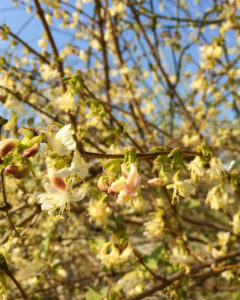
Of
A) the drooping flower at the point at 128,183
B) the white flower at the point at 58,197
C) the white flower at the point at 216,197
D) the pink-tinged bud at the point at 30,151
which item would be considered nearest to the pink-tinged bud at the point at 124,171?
the drooping flower at the point at 128,183

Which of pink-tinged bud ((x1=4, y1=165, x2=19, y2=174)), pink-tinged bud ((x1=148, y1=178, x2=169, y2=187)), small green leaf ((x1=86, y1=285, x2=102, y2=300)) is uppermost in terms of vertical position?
pink-tinged bud ((x1=4, y1=165, x2=19, y2=174))

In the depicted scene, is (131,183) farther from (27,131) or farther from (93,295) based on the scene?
(93,295)

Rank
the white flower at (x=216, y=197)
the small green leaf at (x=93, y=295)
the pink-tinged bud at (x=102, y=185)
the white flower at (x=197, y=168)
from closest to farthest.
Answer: the pink-tinged bud at (x=102, y=185) → the white flower at (x=197, y=168) → the white flower at (x=216, y=197) → the small green leaf at (x=93, y=295)

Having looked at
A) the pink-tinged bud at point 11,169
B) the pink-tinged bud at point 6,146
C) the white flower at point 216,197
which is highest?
the pink-tinged bud at point 6,146

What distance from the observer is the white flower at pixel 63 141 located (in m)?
0.68

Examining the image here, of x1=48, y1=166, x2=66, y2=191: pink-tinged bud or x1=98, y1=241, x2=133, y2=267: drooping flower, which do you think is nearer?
x1=48, y1=166, x2=66, y2=191: pink-tinged bud

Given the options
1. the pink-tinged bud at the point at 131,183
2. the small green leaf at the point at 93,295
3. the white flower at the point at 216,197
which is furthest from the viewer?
the small green leaf at the point at 93,295

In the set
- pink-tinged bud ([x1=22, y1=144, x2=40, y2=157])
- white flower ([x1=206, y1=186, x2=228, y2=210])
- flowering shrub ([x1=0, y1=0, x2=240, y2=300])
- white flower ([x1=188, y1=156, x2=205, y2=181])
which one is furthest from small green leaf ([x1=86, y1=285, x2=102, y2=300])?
pink-tinged bud ([x1=22, y1=144, x2=40, y2=157])

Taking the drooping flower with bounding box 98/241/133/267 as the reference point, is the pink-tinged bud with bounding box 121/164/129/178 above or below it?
above

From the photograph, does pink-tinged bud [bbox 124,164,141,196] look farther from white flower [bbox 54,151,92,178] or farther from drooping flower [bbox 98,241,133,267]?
drooping flower [bbox 98,241,133,267]

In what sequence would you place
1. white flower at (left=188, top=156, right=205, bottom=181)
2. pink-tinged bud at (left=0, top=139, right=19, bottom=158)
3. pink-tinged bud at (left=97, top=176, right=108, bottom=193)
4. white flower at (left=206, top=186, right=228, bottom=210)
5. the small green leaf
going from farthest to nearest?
1. the small green leaf
2. white flower at (left=206, top=186, right=228, bottom=210)
3. white flower at (left=188, top=156, right=205, bottom=181)
4. pink-tinged bud at (left=97, top=176, right=108, bottom=193)
5. pink-tinged bud at (left=0, top=139, right=19, bottom=158)

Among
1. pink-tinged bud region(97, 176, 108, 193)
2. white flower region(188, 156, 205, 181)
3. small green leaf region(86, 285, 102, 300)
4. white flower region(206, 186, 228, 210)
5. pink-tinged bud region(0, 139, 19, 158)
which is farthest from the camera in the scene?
small green leaf region(86, 285, 102, 300)

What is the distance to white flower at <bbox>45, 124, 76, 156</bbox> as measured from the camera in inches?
26.6

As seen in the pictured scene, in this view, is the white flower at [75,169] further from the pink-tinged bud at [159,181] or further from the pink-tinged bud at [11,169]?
the pink-tinged bud at [159,181]
